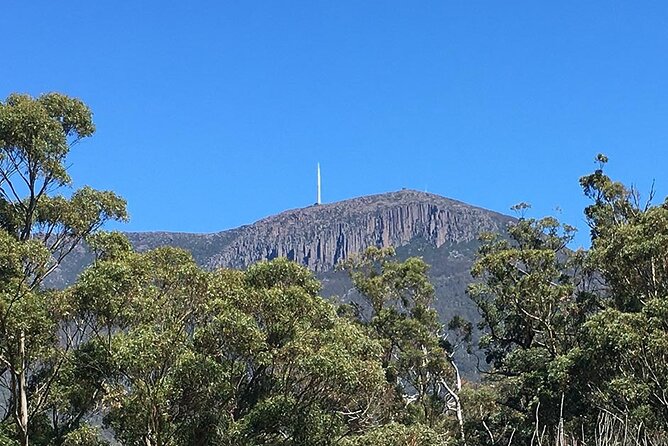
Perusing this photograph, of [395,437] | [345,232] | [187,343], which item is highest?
[345,232]

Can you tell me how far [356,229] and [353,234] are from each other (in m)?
2.34

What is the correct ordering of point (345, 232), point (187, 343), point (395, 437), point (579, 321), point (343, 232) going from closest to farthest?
point (187, 343), point (395, 437), point (579, 321), point (345, 232), point (343, 232)

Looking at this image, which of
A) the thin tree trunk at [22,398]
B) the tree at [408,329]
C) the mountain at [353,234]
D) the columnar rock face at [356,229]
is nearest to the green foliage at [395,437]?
the thin tree trunk at [22,398]

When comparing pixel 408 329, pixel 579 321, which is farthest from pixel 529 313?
pixel 408 329

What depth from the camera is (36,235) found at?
57.1 ft

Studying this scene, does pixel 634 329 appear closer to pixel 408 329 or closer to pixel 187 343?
pixel 187 343

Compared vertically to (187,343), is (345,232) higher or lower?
higher

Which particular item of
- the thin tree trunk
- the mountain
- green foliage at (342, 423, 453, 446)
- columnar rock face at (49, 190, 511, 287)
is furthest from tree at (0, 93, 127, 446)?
columnar rock face at (49, 190, 511, 287)

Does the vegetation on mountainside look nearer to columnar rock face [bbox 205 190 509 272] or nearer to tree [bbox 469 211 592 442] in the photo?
tree [bbox 469 211 592 442]

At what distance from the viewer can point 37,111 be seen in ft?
49.9

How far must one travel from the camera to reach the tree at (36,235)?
45.0 feet

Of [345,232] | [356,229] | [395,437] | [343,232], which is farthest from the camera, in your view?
[356,229]

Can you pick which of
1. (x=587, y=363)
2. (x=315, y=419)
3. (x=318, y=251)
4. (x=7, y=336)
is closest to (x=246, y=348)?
(x=315, y=419)

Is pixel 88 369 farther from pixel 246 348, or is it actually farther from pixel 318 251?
pixel 318 251
